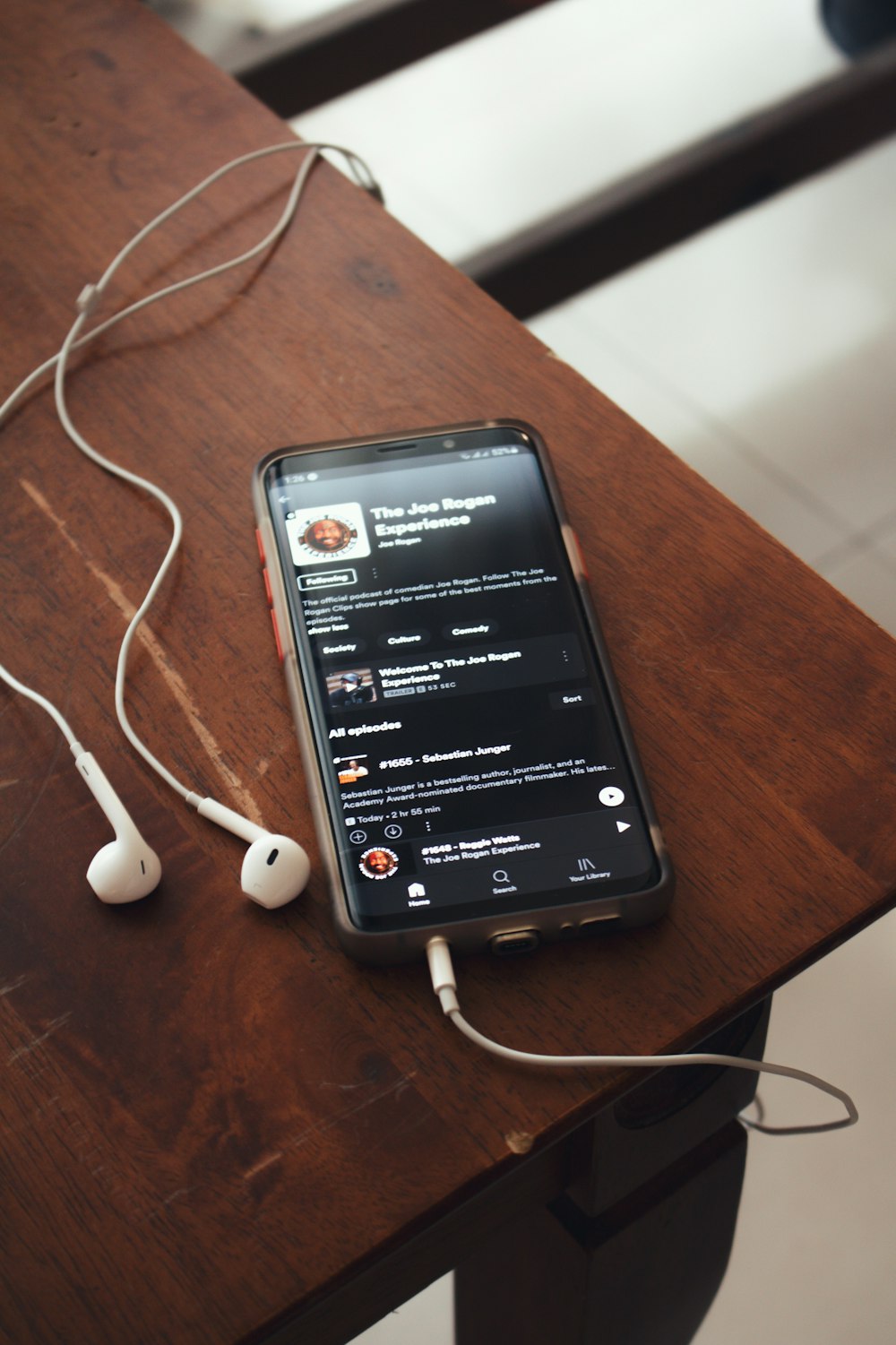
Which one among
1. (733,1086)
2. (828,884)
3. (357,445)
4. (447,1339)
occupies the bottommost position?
(447,1339)

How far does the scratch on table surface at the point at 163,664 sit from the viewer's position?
46 cm

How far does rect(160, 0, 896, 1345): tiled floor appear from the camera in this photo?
28.5 inches

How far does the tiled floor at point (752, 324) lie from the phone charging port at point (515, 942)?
0.30 metres

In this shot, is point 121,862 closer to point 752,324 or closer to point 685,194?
point 685,194

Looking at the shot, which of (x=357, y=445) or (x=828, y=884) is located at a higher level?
(x=357, y=445)

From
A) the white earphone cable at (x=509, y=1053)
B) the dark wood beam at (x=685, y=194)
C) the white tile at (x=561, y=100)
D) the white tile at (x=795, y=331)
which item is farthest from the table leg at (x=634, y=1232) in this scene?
the white tile at (x=561, y=100)

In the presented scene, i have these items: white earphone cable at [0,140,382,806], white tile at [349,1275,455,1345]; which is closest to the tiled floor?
white tile at [349,1275,455,1345]

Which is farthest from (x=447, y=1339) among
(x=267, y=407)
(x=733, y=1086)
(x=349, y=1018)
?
(x=267, y=407)

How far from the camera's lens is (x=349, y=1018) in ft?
1.35

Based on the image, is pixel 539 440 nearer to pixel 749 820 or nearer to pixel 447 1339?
pixel 749 820

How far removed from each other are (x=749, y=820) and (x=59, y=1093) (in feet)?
0.80

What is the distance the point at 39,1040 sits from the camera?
41 cm

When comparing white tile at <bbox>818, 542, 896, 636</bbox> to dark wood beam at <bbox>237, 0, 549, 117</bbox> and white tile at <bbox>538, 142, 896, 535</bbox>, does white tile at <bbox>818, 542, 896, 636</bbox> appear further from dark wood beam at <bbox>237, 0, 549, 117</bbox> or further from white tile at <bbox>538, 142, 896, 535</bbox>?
dark wood beam at <bbox>237, 0, 549, 117</bbox>

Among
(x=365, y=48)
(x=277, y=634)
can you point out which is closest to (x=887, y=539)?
(x=365, y=48)
